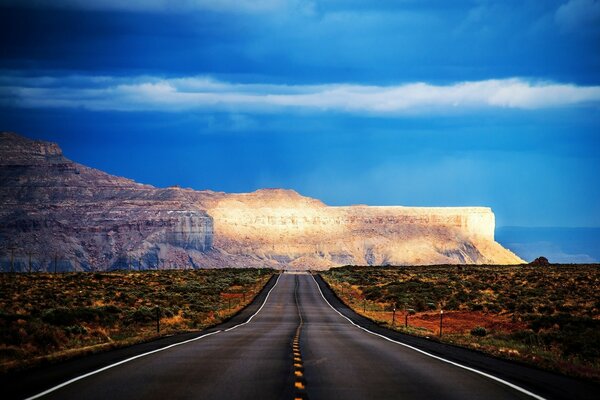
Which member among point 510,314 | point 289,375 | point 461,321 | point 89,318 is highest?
point 510,314

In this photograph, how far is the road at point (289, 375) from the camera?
1138 cm

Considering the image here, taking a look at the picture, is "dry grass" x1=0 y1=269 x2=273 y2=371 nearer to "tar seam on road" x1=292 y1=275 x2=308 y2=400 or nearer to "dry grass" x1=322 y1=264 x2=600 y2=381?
"tar seam on road" x1=292 y1=275 x2=308 y2=400

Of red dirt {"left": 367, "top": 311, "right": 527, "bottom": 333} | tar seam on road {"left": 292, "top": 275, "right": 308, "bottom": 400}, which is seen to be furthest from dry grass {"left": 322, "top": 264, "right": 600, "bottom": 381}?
tar seam on road {"left": 292, "top": 275, "right": 308, "bottom": 400}

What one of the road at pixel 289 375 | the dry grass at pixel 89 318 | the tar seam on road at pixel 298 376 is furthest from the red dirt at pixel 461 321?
the tar seam on road at pixel 298 376

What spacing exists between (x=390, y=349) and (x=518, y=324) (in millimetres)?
20540

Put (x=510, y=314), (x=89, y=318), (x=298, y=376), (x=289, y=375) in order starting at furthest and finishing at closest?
(x=510, y=314), (x=89, y=318), (x=289, y=375), (x=298, y=376)

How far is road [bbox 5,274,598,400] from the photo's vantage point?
11375 millimetres

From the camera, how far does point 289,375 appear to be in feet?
Result: 44.1

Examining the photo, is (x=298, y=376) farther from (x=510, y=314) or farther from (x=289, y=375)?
(x=510, y=314)

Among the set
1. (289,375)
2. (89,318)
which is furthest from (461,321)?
(289,375)

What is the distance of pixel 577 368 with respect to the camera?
1576 cm

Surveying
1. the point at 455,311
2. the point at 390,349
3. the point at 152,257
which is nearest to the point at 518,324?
the point at 455,311

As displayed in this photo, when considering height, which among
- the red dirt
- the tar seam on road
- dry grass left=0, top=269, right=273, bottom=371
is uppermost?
the red dirt

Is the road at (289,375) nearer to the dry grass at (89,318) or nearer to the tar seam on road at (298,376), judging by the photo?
the tar seam on road at (298,376)
